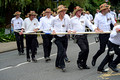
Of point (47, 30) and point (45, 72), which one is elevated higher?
point (47, 30)

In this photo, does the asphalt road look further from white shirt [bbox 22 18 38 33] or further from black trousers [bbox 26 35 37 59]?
white shirt [bbox 22 18 38 33]

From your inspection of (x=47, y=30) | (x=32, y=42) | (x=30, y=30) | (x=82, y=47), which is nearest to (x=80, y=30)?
(x=82, y=47)

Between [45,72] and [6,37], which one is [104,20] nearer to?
[45,72]

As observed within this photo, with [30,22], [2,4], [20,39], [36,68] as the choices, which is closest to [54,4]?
[2,4]

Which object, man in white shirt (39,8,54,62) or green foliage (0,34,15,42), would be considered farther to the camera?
green foliage (0,34,15,42)

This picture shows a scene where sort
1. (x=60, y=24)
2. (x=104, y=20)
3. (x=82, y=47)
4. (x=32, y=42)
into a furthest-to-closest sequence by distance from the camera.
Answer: (x=32, y=42)
(x=60, y=24)
(x=104, y=20)
(x=82, y=47)

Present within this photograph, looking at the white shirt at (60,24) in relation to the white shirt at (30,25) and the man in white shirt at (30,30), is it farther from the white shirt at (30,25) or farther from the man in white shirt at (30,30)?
the white shirt at (30,25)

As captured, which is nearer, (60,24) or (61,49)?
(61,49)

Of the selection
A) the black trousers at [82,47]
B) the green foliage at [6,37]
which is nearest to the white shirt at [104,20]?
the black trousers at [82,47]

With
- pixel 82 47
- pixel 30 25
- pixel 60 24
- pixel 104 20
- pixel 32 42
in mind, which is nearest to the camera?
pixel 82 47

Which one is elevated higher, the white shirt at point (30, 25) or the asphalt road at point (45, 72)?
the white shirt at point (30, 25)

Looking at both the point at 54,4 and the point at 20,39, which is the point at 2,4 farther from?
the point at 20,39

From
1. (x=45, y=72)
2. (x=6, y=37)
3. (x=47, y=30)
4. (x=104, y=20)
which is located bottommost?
(x=45, y=72)

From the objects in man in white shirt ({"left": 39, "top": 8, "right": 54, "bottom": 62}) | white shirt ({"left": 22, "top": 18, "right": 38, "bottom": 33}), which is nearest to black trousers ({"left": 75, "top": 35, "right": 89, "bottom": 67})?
man in white shirt ({"left": 39, "top": 8, "right": 54, "bottom": 62})
